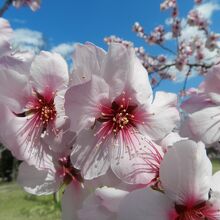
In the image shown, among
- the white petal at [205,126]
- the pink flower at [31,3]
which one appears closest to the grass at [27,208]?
the pink flower at [31,3]

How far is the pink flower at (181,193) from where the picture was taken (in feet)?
1.97

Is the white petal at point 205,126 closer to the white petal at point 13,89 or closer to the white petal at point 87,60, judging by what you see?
the white petal at point 87,60

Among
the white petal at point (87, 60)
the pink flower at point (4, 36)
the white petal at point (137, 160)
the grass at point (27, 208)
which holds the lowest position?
the grass at point (27, 208)

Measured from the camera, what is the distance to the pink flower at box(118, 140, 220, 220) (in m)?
0.60

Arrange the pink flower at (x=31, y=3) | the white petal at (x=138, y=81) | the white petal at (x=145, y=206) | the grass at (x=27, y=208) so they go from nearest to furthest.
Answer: the white petal at (x=145, y=206) < the white petal at (x=138, y=81) < the pink flower at (x=31, y=3) < the grass at (x=27, y=208)

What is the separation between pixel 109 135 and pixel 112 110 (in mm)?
47

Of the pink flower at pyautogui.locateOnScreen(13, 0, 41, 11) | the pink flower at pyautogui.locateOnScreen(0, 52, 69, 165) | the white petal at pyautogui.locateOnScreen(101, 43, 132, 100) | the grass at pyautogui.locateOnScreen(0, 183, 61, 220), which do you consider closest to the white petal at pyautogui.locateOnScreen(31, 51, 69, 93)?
the pink flower at pyautogui.locateOnScreen(0, 52, 69, 165)

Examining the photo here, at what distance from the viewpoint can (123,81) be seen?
676 mm

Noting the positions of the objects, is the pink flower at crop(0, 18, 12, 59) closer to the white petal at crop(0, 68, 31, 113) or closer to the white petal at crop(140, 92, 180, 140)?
the white petal at crop(0, 68, 31, 113)

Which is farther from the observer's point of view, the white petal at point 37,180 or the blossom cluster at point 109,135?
the white petal at point 37,180

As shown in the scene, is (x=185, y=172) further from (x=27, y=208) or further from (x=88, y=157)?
(x=27, y=208)

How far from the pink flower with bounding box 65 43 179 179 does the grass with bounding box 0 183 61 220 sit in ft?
19.1

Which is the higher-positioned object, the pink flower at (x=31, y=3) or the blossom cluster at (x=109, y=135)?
the pink flower at (x=31, y=3)

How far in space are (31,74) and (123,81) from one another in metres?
0.18
